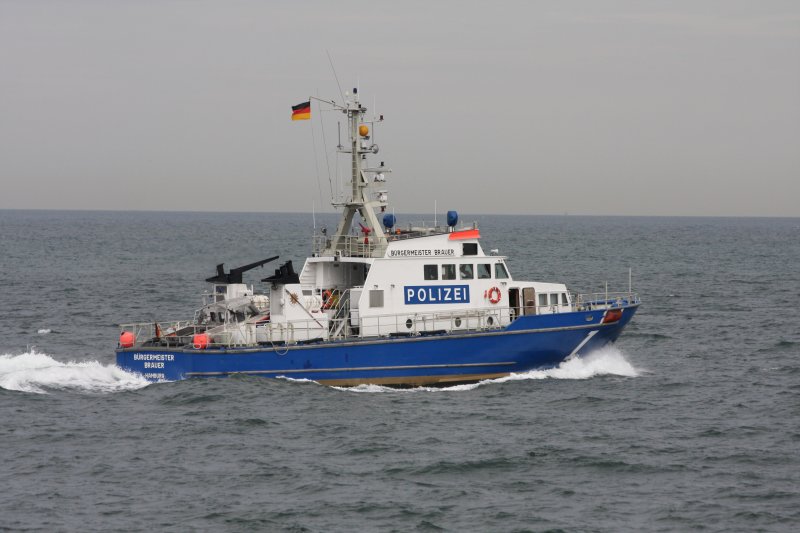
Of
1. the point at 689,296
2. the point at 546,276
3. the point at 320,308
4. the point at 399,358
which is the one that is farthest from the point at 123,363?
the point at 546,276

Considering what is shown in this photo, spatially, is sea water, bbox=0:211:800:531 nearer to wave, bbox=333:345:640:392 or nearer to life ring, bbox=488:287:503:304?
wave, bbox=333:345:640:392

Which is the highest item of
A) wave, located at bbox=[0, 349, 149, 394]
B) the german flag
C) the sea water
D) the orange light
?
the german flag

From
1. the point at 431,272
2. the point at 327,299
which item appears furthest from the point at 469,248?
the point at 327,299

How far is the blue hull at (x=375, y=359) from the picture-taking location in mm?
28453

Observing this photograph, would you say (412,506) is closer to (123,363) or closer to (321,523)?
(321,523)

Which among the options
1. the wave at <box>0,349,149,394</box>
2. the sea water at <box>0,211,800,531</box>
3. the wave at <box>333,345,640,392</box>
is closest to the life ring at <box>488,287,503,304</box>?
the wave at <box>333,345,640,392</box>

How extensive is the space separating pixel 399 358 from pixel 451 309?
2.37m

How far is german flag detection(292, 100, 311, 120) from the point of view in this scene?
30156 millimetres

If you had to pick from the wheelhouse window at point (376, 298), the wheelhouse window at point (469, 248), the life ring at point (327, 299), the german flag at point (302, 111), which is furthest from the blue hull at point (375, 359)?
the german flag at point (302, 111)

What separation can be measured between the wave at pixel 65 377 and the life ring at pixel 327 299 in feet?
18.2

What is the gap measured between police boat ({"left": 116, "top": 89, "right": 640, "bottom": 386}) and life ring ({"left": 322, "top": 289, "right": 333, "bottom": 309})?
3 centimetres

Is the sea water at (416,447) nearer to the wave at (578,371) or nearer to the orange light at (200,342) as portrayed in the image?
the wave at (578,371)

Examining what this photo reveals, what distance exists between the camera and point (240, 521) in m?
18.8

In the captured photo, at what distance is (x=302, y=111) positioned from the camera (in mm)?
30219
